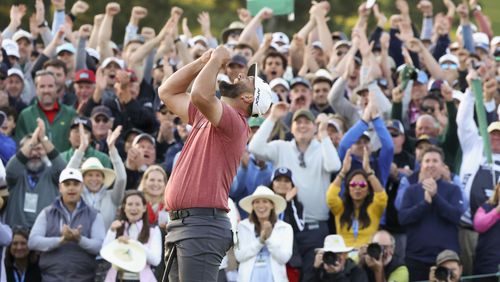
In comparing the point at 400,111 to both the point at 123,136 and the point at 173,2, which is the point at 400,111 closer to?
the point at 123,136

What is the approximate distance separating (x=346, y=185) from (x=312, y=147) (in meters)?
0.72

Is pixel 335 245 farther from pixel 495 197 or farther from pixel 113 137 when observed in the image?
pixel 113 137

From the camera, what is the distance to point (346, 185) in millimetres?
17047

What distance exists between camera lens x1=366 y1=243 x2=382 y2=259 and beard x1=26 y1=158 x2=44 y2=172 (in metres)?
3.68

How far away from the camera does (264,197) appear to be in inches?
648

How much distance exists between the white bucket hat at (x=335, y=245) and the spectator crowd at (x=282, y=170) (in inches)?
0.7

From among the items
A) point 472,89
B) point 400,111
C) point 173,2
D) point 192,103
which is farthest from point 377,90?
point 173,2

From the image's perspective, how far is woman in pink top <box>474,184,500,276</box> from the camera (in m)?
17.0

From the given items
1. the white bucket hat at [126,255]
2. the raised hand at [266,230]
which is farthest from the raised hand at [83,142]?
the raised hand at [266,230]

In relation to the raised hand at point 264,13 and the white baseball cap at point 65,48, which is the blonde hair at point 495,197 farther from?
the white baseball cap at point 65,48

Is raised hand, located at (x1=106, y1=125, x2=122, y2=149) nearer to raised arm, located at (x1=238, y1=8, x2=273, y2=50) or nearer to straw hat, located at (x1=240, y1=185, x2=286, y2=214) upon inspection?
straw hat, located at (x1=240, y1=185, x2=286, y2=214)

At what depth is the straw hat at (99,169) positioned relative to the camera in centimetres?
1695

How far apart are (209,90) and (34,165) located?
232 inches

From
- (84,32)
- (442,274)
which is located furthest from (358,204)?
(84,32)
